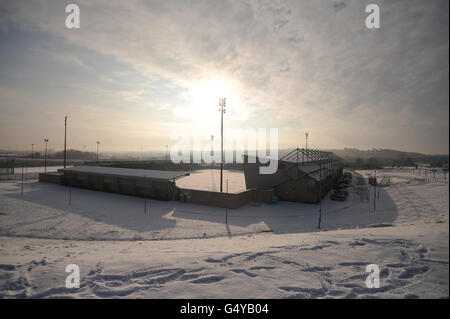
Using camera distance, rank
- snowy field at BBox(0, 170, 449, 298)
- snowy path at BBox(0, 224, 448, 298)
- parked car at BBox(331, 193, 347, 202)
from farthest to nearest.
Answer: parked car at BBox(331, 193, 347, 202) < snowy field at BBox(0, 170, 449, 298) < snowy path at BBox(0, 224, 448, 298)

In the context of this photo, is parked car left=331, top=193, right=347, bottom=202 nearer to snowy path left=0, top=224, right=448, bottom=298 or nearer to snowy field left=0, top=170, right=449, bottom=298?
snowy field left=0, top=170, right=449, bottom=298

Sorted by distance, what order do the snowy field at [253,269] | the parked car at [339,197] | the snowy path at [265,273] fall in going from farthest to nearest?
the parked car at [339,197] < the snowy field at [253,269] < the snowy path at [265,273]

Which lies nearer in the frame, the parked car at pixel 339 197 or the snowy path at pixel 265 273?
the snowy path at pixel 265 273

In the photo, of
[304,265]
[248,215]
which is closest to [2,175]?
[248,215]

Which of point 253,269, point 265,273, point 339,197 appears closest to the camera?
point 265,273

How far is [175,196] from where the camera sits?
29.8 metres

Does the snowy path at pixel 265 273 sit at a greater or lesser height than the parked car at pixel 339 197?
greater

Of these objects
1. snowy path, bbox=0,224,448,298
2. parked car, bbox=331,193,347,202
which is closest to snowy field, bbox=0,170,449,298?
snowy path, bbox=0,224,448,298

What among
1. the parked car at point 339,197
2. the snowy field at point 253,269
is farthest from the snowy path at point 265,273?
the parked car at point 339,197

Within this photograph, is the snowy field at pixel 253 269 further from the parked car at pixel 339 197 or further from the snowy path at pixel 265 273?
the parked car at pixel 339 197

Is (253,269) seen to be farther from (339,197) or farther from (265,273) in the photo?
(339,197)

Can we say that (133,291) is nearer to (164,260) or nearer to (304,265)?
(164,260)

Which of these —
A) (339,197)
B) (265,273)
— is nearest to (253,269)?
(265,273)

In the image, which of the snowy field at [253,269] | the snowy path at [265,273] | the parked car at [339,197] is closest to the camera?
the snowy path at [265,273]
